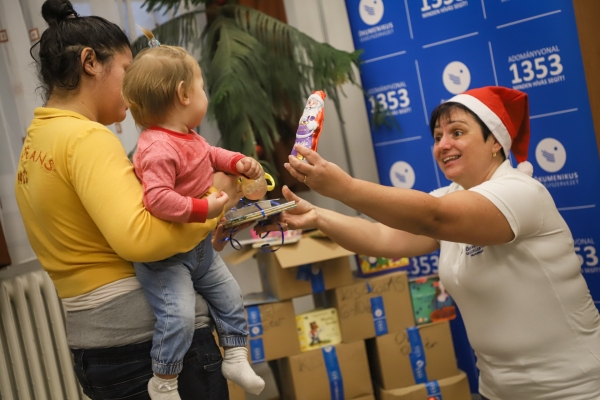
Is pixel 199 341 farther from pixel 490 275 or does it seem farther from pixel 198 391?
pixel 490 275

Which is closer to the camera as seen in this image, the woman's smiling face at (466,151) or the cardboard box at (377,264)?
the woman's smiling face at (466,151)

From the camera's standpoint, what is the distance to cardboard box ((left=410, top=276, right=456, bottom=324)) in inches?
116

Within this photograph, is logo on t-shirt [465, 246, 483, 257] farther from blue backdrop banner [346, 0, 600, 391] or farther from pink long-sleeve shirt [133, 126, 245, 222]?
blue backdrop banner [346, 0, 600, 391]

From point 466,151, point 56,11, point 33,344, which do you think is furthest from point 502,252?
point 33,344

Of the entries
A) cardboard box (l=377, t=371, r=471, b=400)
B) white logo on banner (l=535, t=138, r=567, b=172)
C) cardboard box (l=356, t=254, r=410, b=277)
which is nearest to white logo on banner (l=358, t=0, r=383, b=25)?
white logo on banner (l=535, t=138, r=567, b=172)

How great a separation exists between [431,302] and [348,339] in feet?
1.47

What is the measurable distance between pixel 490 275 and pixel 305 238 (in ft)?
3.48

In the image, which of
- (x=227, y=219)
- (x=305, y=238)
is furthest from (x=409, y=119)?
(x=227, y=219)

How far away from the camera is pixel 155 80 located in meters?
1.20

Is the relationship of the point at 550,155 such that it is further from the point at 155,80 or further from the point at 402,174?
the point at 155,80

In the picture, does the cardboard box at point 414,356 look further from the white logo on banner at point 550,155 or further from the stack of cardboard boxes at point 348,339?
the white logo on banner at point 550,155

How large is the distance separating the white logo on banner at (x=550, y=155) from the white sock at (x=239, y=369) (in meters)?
2.07

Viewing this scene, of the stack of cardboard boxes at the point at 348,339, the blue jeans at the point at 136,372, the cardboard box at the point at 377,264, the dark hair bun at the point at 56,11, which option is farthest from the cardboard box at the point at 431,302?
the dark hair bun at the point at 56,11

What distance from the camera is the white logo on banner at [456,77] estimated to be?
9.96ft
